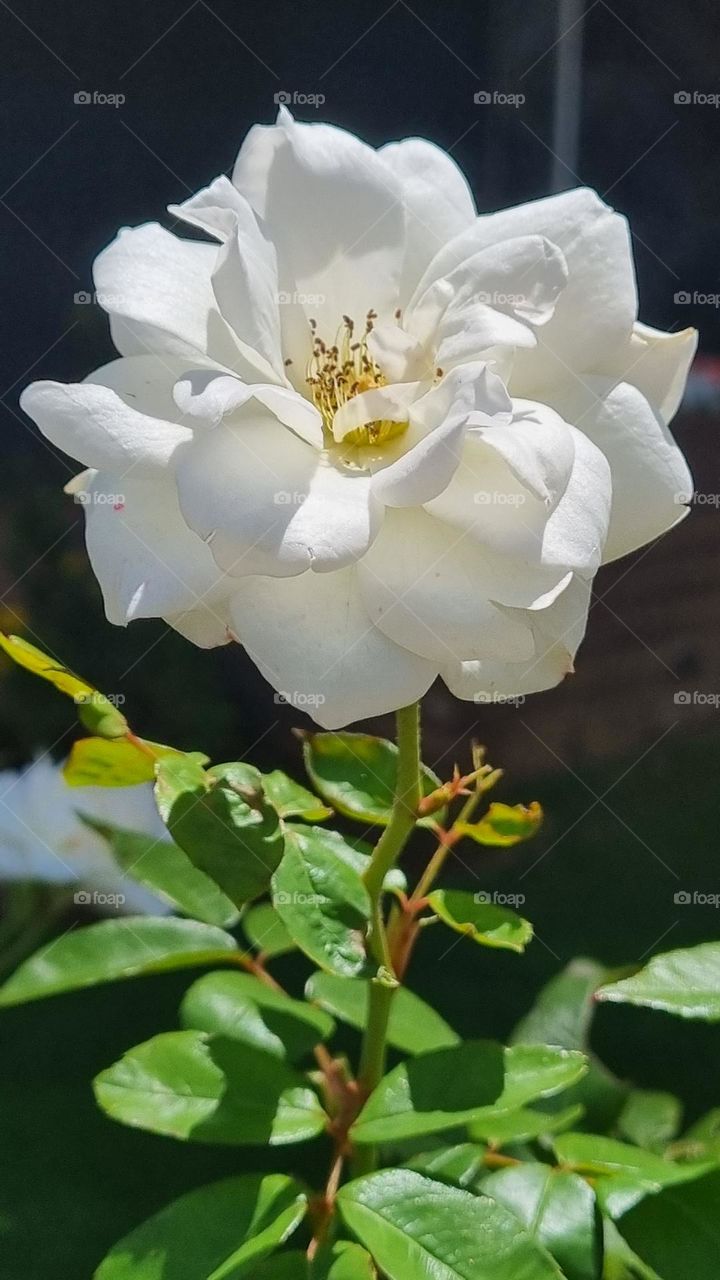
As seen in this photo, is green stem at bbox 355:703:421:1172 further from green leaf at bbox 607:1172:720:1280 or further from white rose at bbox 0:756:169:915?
white rose at bbox 0:756:169:915

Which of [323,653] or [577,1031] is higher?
[323,653]

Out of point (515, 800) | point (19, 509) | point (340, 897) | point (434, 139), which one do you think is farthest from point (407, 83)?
point (340, 897)

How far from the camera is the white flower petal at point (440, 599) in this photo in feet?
1.09

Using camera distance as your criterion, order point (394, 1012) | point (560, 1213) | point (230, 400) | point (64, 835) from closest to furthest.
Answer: point (230, 400)
point (560, 1213)
point (394, 1012)
point (64, 835)

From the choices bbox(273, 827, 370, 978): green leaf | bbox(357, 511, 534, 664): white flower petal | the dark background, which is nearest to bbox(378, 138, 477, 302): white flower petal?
bbox(357, 511, 534, 664): white flower petal

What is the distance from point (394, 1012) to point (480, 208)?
62 centimetres

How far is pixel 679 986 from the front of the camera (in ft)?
1.19

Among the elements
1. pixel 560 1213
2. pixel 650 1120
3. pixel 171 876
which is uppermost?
pixel 171 876

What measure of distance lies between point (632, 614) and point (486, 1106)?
591 mm

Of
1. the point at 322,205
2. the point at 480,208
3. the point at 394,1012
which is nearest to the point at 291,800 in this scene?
the point at 394,1012

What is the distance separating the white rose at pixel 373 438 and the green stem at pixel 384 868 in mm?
37

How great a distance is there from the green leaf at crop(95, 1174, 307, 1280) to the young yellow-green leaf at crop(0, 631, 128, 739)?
0.18 m

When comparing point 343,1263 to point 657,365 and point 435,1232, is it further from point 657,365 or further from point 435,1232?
point 657,365

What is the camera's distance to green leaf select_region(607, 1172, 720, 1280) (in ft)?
1.26
